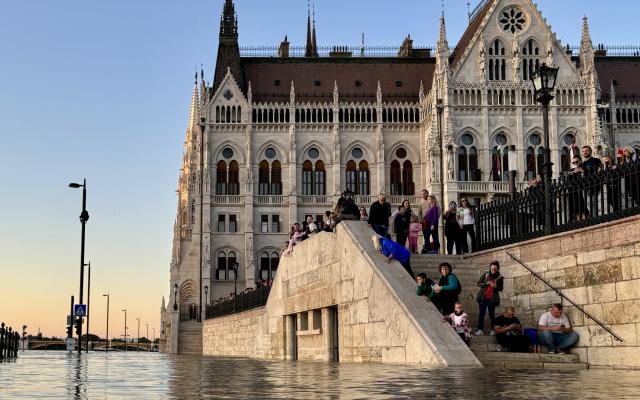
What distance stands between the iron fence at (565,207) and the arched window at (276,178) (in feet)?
177

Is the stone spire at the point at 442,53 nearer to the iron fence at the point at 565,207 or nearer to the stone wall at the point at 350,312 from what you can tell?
the stone wall at the point at 350,312

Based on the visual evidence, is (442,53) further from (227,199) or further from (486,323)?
(486,323)

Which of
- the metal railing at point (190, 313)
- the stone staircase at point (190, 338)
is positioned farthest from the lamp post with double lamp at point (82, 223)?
the metal railing at point (190, 313)

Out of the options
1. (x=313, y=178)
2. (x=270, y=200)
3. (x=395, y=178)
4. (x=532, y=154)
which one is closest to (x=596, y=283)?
(x=532, y=154)

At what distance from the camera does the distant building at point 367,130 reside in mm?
72438

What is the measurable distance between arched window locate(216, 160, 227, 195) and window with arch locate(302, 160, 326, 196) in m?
6.20

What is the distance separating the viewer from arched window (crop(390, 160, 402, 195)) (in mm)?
76562

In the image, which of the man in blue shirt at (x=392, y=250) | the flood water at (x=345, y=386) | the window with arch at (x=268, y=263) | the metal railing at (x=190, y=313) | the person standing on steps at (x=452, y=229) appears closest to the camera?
the flood water at (x=345, y=386)

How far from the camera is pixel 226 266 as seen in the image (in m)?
75.1

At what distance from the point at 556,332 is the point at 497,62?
58148 millimetres

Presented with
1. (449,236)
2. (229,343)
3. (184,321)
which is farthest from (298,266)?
(184,321)

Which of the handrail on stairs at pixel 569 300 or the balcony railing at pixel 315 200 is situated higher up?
the balcony railing at pixel 315 200

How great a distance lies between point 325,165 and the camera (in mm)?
76875

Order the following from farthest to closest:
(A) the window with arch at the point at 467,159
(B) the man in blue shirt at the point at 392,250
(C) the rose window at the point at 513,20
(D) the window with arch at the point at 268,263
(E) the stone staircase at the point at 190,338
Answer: (D) the window with arch at the point at 268,263 < (C) the rose window at the point at 513,20 < (A) the window with arch at the point at 467,159 < (E) the stone staircase at the point at 190,338 < (B) the man in blue shirt at the point at 392,250
